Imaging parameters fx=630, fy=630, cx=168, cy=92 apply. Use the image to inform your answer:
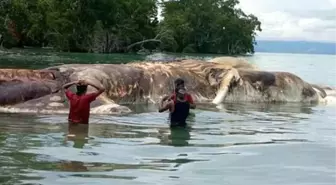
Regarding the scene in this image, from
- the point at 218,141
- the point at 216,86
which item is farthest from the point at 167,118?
the point at 216,86

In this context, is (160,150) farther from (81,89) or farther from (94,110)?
(94,110)

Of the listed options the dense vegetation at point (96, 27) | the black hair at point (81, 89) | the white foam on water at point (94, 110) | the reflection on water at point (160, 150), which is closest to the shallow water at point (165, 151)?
the reflection on water at point (160, 150)

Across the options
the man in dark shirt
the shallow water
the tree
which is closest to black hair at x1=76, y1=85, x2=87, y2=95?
the shallow water

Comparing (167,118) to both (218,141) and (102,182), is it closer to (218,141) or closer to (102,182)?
(218,141)

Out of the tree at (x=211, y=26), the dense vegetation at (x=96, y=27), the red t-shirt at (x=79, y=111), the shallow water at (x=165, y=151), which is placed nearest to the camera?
the shallow water at (x=165, y=151)

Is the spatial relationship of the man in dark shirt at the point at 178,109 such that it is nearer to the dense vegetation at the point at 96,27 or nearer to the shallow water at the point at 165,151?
the shallow water at the point at 165,151

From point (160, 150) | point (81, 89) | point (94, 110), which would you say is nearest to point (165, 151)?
point (160, 150)

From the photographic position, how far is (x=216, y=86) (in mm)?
15992

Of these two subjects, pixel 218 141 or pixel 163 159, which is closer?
pixel 163 159

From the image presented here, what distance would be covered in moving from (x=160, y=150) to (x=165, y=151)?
9 centimetres

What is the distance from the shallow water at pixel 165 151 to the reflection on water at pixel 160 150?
0.04ft

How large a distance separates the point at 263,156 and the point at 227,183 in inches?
71.9

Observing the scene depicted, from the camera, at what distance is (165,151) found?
8641mm

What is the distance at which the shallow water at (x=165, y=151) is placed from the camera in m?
7.01
